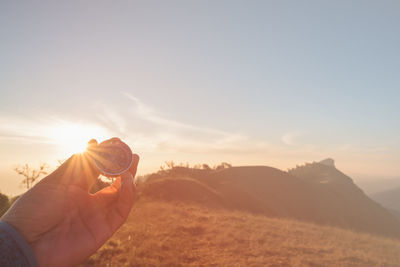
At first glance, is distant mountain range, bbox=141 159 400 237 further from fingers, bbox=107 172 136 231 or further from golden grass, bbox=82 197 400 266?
fingers, bbox=107 172 136 231

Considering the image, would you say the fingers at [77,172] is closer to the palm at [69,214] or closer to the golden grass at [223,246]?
the palm at [69,214]

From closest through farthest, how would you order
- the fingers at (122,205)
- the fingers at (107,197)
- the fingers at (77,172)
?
1. the fingers at (77,172)
2. the fingers at (122,205)
3. the fingers at (107,197)

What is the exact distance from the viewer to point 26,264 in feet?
7.73

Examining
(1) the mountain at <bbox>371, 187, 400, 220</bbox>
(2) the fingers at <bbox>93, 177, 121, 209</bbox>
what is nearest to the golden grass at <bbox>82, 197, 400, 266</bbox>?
(2) the fingers at <bbox>93, 177, 121, 209</bbox>

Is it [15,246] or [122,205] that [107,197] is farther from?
[15,246]

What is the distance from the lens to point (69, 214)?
10.6 feet

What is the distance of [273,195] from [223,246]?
3284 cm

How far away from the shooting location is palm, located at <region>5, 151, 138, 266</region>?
279 cm

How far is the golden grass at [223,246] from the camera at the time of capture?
10.6 meters

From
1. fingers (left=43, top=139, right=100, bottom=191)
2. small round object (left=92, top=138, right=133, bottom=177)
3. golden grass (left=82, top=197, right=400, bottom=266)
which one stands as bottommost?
golden grass (left=82, top=197, right=400, bottom=266)

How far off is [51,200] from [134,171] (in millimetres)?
1109

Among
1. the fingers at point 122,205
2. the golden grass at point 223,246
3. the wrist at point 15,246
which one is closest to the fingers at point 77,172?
the fingers at point 122,205

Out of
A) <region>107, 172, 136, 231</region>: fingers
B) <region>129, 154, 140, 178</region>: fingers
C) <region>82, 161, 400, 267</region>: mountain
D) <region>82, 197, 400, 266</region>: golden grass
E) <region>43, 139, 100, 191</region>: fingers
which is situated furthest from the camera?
<region>82, 161, 400, 267</region>: mountain

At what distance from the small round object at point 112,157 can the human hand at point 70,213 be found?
0.09m
